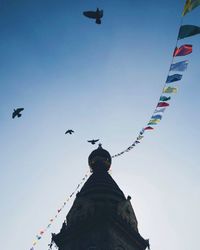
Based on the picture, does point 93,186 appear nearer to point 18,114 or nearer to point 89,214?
point 89,214

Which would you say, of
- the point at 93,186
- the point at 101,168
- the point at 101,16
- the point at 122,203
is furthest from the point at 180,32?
the point at 101,168

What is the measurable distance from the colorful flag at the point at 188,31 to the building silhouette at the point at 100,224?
1564 cm

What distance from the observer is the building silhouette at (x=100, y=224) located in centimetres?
2447

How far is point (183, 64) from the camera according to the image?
16.3 metres

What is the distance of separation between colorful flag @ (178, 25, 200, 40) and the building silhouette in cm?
1564

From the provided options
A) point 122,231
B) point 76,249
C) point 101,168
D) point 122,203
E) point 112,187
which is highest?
point 101,168

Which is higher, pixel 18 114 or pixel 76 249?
pixel 18 114

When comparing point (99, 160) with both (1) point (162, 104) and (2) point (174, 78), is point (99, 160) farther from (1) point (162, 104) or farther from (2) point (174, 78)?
(2) point (174, 78)

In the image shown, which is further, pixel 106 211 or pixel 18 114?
pixel 106 211

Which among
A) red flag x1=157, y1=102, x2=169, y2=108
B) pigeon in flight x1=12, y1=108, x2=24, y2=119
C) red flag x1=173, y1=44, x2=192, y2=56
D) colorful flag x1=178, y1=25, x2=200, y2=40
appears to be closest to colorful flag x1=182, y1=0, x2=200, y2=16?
colorful flag x1=178, y1=25, x2=200, y2=40

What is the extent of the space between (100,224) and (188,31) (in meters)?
16.5

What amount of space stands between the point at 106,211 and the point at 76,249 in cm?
357

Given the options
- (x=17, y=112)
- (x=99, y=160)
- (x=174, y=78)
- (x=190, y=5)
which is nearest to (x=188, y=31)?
(x=190, y=5)

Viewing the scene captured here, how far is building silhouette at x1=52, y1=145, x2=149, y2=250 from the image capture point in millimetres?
24469
